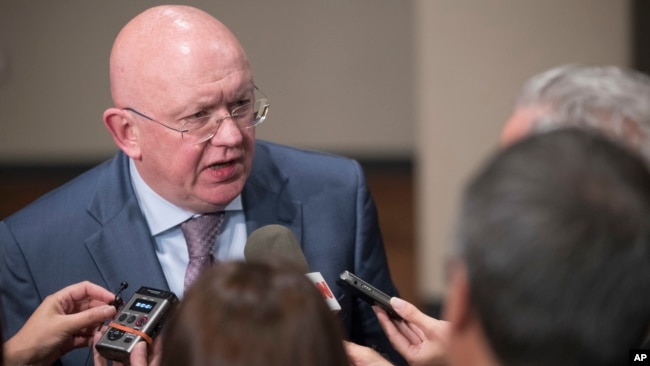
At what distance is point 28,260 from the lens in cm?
226

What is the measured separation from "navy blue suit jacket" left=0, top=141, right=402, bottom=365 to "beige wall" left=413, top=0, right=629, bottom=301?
1792mm

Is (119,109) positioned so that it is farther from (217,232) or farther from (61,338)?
(61,338)

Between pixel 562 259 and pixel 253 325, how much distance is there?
14.1 inches

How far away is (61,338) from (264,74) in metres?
3.59

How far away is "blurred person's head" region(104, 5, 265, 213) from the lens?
217 centimetres

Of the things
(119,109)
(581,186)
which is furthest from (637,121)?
(119,109)

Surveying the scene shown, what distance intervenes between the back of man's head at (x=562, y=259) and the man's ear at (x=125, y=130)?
134cm

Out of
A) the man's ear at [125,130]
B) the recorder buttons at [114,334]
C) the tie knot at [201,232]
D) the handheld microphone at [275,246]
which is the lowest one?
the tie knot at [201,232]

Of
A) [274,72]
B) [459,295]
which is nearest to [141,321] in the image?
[459,295]

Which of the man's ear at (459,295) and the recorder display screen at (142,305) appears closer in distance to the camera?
the man's ear at (459,295)

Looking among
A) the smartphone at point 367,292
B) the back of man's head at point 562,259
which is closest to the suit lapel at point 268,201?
the smartphone at point 367,292

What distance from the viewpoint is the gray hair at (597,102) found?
4.69 ft

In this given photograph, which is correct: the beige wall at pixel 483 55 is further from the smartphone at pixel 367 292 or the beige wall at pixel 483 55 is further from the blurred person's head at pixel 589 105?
the blurred person's head at pixel 589 105

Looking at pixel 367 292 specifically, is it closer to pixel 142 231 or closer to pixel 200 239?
pixel 200 239
